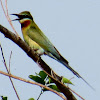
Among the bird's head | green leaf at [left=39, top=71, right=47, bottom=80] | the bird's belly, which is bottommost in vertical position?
green leaf at [left=39, top=71, right=47, bottom=80]

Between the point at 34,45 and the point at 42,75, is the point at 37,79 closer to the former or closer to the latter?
the point at 42,75

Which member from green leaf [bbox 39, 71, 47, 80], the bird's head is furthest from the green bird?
green leaf [bbox 39, 71, 47, 80]

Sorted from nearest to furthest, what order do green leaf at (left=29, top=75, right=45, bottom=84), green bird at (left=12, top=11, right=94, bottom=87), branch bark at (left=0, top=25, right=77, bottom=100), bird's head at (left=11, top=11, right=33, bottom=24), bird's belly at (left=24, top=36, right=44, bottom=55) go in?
branch bark at (left=0, top=25, right=77, bottom=100), green leaf at (left=29, top=75, right=45, bottom=84), green bird at (left=12, top=11, right=94, bottom=87), bird's belly at (left=24, top=36, right=44, bottom=55), bird's head at (left=11, top=11, right=33, bottom=24)

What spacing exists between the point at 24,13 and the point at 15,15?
176 millimetres

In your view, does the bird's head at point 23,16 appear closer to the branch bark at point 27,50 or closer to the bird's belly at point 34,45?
the bird's belly at point 34,45

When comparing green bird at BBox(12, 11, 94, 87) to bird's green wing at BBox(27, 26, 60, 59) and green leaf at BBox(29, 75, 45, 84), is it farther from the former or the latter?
green leaf at BBox(29, 75, 45, 84)

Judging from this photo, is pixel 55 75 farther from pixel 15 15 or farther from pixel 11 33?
pixel 15 15

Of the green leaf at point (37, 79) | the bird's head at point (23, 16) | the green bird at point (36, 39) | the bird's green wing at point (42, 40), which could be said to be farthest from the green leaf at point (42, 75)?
the bird's head at point (23, 16)

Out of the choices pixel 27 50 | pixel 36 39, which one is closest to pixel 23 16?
pixel 36 39

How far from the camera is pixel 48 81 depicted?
69.8 inches

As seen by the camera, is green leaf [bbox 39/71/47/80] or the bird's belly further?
the bird's belly

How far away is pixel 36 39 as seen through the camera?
318 cm

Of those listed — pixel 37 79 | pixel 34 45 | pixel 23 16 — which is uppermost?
pixel 23 16

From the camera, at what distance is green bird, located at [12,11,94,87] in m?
2.76
